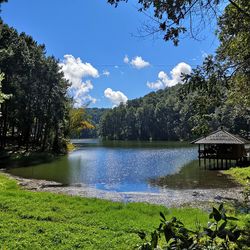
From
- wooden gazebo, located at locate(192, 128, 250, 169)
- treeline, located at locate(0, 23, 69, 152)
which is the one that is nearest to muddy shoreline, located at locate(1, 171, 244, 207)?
wooden gazebo, located at locate(192, 128, 250, 169)

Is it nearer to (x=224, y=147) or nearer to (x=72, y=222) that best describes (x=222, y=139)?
(x=224, y=147)

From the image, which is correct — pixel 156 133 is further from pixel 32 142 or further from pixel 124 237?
pixel 124 237

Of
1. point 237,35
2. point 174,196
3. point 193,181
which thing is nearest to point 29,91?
point 193,181

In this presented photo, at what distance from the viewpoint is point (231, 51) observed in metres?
8.25

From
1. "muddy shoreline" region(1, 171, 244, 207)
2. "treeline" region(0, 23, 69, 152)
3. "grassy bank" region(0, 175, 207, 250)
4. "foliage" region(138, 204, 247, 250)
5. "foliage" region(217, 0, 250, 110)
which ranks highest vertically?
"treeline" region(0, 23, 69, 152)

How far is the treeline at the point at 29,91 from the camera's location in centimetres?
3678

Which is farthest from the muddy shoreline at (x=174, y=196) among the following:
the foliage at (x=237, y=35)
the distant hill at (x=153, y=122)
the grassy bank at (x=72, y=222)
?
the distant hill at (x=153, y=122)

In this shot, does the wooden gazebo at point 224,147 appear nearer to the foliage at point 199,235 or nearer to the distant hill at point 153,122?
the foliage at point 199,235

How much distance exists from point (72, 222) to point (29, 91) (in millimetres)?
34518

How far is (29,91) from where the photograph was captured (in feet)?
135

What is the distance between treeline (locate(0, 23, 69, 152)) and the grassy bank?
26.7m

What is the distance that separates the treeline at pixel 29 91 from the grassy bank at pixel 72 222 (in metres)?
26.7

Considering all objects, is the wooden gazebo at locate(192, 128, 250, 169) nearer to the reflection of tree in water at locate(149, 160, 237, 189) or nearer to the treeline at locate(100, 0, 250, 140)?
the treeline at locate(100, 0, 250, 140)

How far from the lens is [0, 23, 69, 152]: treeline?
36.8m
